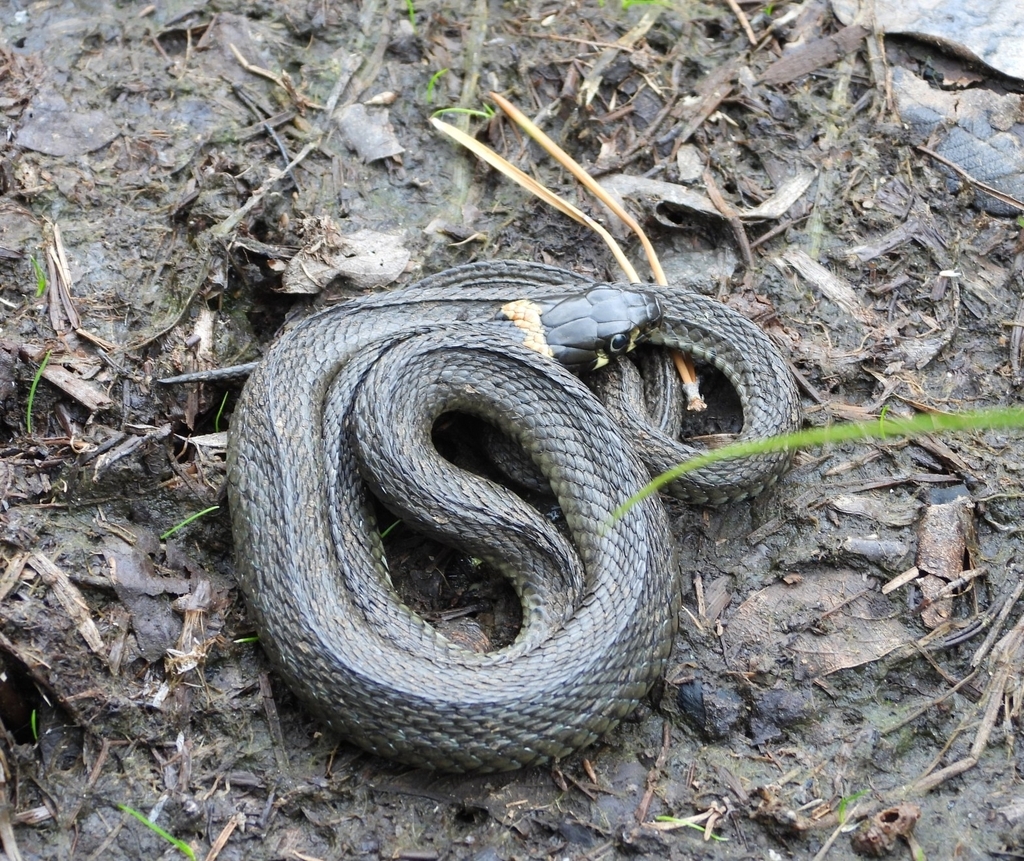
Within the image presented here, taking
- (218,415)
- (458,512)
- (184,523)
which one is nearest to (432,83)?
(218,415)

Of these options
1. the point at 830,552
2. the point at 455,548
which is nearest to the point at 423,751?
the point at 455,548

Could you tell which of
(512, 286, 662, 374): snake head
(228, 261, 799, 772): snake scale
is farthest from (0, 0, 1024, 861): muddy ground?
(512, 286, 662, 374): snake head

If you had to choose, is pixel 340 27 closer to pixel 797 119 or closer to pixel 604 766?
pixel 797 119

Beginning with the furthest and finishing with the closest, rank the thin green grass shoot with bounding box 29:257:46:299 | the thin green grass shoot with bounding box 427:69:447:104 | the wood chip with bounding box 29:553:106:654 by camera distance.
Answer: the thin green grass shoot with bounding box 427:69:447:104
the thin green grass shoot with bounding box 29:257:46:299
the wood chip with bounding box 29:553:106:654

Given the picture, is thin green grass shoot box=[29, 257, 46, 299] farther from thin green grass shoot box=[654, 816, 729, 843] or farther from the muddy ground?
thin green grass shoot box=[654, 816, 729, 843]

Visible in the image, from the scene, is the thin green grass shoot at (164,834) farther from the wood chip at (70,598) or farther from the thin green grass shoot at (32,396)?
the thin green grass shoot at (32,396)

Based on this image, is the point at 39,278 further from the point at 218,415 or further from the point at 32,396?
the point at 218,415
